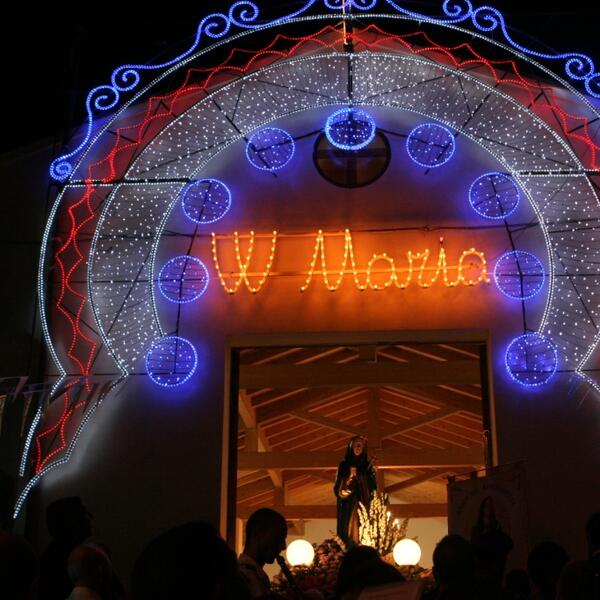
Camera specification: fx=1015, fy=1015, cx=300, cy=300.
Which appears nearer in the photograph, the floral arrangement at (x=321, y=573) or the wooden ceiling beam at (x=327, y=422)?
the floral arrangement at (x=321, y=573)

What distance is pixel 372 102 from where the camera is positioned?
1009 centimetres

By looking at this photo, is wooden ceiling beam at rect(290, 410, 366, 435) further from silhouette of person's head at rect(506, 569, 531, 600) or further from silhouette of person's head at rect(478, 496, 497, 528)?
silhouette of person's head at rect(506, 569, 531, 600)

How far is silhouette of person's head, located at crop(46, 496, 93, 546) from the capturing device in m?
5.36

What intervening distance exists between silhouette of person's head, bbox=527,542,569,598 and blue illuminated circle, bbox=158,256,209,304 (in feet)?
16.7

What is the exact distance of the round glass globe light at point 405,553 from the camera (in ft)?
31.0

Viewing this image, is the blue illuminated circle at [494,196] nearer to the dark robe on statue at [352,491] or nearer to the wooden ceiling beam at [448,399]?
the dark robe on statue at [352,491]

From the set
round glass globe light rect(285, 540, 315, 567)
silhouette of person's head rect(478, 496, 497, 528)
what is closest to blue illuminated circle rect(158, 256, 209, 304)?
round glass globe light rect(285, 540, 315, 567)

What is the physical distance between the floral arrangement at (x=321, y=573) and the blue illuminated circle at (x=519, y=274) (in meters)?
2.88

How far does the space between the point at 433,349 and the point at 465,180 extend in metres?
4.84

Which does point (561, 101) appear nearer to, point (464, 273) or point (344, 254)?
point (464, 273)

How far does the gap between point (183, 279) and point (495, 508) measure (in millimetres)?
3658

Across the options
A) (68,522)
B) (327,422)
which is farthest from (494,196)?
(327,422)

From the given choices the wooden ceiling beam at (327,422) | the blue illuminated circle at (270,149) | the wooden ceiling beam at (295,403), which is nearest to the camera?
the blue illuminated circle at (270,149)

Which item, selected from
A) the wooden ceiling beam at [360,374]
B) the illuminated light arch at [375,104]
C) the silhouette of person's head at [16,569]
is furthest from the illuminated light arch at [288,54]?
the silhouette of person's head at [16,569]
